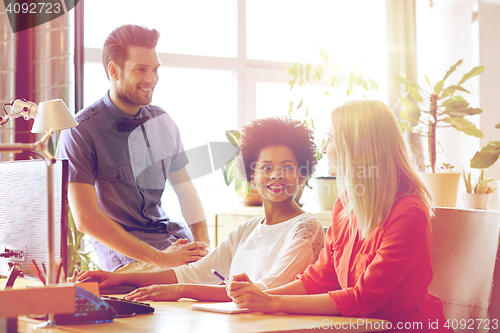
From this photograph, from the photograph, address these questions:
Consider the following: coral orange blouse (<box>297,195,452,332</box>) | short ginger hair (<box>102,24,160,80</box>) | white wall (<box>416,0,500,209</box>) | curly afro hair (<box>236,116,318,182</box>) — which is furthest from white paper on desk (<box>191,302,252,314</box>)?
white wall (<box>416,0,500,209</box>)

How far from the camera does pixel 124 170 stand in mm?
2320

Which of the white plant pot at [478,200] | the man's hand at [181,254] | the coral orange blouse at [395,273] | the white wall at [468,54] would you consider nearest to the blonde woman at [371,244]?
the coral orange blouse at [395,273]

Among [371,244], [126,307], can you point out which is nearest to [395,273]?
[371,244]

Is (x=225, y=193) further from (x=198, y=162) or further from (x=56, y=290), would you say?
(x=56, y=290)

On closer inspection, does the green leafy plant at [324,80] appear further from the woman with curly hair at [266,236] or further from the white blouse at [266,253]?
the white blouse at [266,253]

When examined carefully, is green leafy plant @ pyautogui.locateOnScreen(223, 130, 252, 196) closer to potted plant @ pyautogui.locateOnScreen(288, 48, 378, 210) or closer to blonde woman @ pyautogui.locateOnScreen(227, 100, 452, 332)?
potted plant @ pyautogui.locateOnScreen(288, 48, 378, 210)

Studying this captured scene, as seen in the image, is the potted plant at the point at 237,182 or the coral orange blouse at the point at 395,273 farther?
the potted plant at the point at 237,182

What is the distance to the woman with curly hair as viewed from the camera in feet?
→ 5.21

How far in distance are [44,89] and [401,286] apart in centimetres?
254

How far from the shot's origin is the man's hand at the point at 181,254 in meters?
2.06

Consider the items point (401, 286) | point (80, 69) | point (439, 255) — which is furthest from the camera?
point (80, 69)

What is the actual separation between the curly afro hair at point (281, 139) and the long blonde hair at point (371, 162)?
0.36 m

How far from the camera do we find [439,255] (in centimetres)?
157

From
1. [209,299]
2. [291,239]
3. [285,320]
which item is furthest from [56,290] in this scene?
[291,239]
